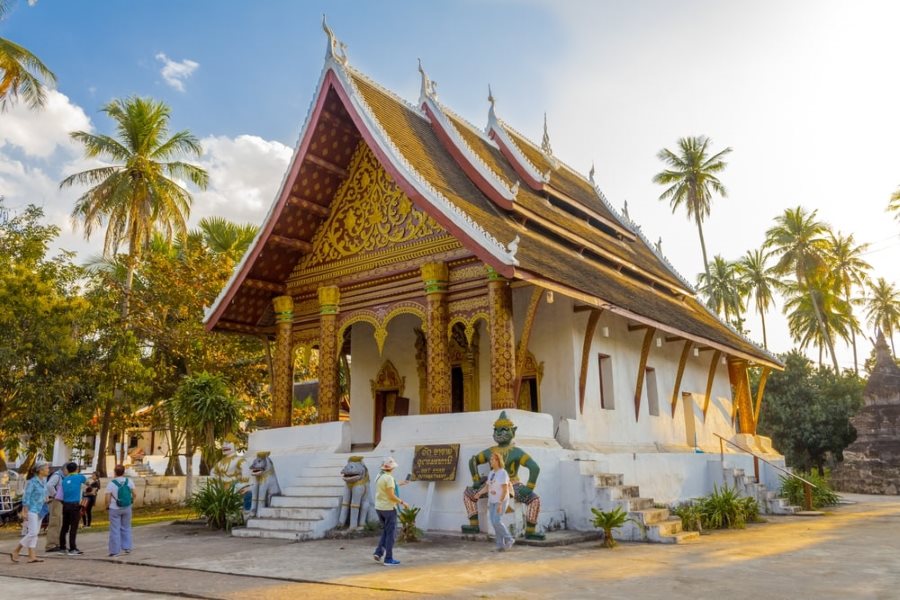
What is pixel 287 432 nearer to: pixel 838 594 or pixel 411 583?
pixel 411 583

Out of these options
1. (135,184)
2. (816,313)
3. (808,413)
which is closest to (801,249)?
(816,313)

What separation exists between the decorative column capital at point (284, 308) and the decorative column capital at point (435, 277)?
3546mm

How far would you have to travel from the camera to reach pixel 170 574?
22.7ft

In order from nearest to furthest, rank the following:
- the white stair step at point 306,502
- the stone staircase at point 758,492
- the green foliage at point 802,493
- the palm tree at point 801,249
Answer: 1. the white stair step at point 306,502
2. the stone staircase at point 758,492
3. the green foliage at point 802,493
4. the palm tree at point 801,249

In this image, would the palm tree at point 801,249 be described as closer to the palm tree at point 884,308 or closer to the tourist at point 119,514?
the palm tree at point 884,308

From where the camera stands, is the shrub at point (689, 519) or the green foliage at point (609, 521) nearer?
the green foliage at point (609, 521)

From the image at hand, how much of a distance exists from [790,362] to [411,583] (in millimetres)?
28025

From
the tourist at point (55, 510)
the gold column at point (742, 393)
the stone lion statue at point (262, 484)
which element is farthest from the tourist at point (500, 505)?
the gold column at point (742, 393)

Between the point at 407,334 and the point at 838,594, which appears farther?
the point at 407,334

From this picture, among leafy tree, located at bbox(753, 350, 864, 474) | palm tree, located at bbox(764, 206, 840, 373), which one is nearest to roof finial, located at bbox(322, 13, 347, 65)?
leafy tree, located at bbox(753, 350, 864, 474)

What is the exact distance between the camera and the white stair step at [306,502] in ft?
32.8

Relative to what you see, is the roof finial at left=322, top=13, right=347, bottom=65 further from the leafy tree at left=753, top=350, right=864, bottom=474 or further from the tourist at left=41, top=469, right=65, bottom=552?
the leafy tree at left=753, top=350, right=864, bottom=474

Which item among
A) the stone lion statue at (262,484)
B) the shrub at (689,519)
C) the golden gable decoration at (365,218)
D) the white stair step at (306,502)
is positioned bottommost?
the shrub at (689,519)

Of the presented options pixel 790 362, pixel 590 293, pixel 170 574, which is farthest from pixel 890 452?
pixel 170 574
